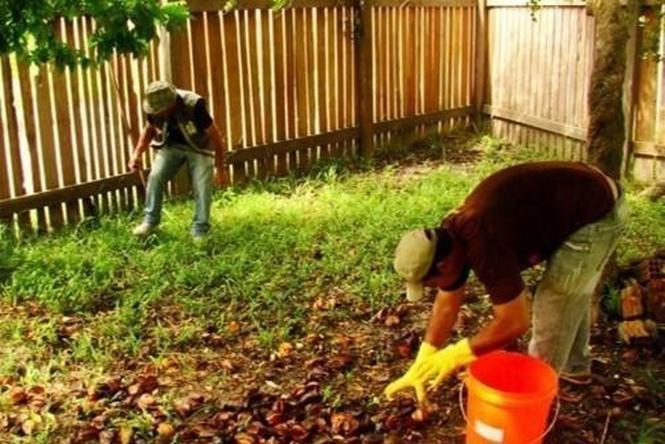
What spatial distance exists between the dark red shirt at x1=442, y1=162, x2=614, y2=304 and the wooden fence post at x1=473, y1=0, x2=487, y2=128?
7.52 meters

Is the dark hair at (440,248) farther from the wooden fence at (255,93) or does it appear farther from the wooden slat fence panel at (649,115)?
the wooden slat fence panel at (649,115)

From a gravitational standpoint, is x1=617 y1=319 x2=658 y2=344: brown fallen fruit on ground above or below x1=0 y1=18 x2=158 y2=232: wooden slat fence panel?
below

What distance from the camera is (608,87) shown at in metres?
4.50

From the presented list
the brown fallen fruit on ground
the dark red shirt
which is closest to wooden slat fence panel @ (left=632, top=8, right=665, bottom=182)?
the brown fallen fruit on ground

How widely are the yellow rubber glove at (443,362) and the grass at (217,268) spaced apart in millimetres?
1495

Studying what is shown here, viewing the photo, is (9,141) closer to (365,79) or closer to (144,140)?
(144,140)

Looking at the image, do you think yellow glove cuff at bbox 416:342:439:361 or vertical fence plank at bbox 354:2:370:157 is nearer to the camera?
yellow glove cuff at bbox 416:342:439:361

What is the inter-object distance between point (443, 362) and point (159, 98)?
11.9 feet

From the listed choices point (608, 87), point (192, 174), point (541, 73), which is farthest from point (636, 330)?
point (541, 73)

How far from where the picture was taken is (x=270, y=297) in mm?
5227

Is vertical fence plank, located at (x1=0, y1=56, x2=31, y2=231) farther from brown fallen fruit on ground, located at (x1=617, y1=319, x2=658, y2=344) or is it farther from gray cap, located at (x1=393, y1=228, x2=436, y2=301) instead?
brown fallen fruit on ground, located at (x1=617, y1=319, x2=658, y2=344)

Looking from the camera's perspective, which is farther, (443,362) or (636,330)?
(636,330)

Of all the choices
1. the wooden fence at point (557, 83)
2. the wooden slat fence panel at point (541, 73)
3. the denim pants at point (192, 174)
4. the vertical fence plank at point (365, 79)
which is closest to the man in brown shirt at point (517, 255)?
the denim pants at point (192, 174)

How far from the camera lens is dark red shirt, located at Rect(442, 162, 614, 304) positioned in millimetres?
3031
